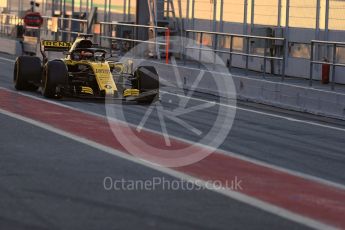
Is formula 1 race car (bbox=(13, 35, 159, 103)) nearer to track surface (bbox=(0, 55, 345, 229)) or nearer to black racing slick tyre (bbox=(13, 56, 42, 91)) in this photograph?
black racing slick tyre (bbox=(13, 56, 42, 91))

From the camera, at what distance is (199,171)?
1013cm

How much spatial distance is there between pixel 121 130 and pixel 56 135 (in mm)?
1355

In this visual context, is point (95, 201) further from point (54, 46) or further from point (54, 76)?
point (54, 46)

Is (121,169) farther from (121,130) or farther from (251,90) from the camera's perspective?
(251,90)

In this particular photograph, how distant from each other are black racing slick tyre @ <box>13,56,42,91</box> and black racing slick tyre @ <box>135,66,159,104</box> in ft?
7.44

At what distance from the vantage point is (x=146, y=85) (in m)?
17.8

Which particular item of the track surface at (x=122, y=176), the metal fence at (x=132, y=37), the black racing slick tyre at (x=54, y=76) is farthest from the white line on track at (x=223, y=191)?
the metal fence at (x=132, y=37)

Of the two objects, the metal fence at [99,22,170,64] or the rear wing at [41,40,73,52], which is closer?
the rear wing at [41,40,73,52]

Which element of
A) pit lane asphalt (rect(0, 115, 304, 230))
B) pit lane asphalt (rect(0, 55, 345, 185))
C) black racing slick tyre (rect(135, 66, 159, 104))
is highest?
black racing slick tyre (rect(135, 66, 159, 104))

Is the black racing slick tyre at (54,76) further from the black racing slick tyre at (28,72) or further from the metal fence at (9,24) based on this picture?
the metal fence at (9,24)

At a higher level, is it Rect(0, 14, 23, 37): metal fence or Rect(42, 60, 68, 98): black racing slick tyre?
Rect(0, 14, 23, 37): metal fence

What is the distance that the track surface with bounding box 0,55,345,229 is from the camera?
7.51 m

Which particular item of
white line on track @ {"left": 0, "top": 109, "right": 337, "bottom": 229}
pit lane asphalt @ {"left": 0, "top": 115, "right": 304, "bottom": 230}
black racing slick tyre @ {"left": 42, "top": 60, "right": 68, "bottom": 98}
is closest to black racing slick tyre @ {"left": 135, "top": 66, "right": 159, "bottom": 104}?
black racing slick tyre @ {"left": 42, "top": 60, "right": 68, "bottom": 98}

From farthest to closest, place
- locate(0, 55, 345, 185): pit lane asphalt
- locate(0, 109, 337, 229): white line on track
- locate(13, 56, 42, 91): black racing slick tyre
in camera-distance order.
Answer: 1. locate(13, 56, 42, 91): black racing slick tyre
2. locate(0, 55, 345, 185): pit lane asphalt
3. locate(0, 109, 337, 229): white line on track
